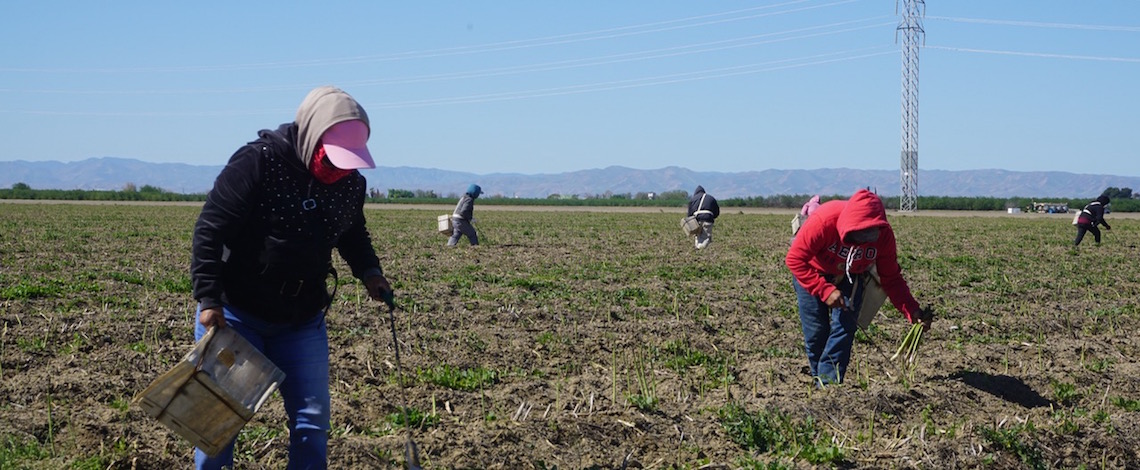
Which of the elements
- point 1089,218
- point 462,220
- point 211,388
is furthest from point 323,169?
point 1089,218

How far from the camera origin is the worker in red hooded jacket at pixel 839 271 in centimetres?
663

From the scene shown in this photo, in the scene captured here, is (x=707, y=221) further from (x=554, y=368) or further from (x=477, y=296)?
(x=554, y=368)

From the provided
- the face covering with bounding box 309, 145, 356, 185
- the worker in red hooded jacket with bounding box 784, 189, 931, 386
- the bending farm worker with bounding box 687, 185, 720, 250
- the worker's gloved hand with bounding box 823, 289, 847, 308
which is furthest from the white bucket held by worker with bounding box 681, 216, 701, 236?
the face covering with bounding box 309, 145, 356, 185

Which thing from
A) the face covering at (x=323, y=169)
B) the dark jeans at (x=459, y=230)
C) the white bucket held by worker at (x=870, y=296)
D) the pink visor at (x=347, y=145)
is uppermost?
the pink visor at (x=347, y=145)

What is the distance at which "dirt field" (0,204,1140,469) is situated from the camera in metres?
5.49

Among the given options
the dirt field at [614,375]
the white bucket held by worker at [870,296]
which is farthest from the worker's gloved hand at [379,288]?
the white bucket held by worker at [870,296]

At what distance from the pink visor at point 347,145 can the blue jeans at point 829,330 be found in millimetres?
3973

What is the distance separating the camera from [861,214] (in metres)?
6.53

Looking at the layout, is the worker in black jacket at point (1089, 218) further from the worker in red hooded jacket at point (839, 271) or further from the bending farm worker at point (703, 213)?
the worker in red hooded jacket at point (839, 271)

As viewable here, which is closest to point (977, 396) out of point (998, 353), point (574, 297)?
point (998, 353)

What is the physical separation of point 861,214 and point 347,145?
3.63 metres

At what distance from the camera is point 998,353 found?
8.78 meters

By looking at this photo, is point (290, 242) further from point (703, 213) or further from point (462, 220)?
point (703, 213)

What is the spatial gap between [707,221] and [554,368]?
13.4 m
